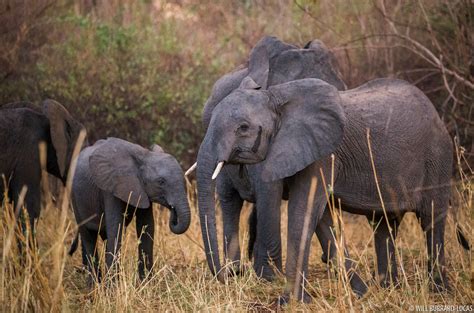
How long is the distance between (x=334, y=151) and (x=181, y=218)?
128 cm

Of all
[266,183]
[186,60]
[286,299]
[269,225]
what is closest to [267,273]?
[269,225]

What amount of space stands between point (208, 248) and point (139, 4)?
8847 mm

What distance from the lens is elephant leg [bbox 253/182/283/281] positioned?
23.0 ft

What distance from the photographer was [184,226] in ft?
22.9

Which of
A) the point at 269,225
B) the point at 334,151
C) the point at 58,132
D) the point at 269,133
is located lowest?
the point at 269,225

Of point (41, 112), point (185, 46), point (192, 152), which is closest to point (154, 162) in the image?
point (41, 112)

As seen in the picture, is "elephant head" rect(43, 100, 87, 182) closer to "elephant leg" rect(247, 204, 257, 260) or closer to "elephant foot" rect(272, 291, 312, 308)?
"elephant leg" rect(247, 204, 257, 260)

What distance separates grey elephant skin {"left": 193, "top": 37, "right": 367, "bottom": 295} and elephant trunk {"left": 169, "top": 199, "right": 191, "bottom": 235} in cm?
46

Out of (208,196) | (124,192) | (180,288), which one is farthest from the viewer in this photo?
(124,192)

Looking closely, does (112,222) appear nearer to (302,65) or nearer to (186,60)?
(302,65)

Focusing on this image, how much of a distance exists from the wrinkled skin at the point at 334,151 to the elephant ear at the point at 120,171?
1.02 meters

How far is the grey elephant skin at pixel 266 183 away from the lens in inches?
275

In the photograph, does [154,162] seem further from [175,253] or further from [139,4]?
[139,4]

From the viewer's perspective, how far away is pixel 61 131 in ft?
29.0
